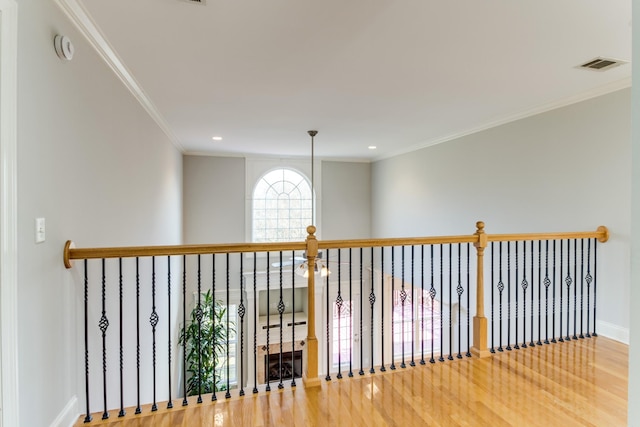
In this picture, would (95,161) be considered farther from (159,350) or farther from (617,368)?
(617,368)

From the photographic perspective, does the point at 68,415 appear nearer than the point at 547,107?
Yes

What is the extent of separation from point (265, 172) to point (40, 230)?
5.36 metres

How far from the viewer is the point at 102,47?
7.48ft

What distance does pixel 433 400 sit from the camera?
7.20ft

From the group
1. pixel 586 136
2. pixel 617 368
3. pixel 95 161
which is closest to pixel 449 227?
pixel 586 136

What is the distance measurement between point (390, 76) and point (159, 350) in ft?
13.8

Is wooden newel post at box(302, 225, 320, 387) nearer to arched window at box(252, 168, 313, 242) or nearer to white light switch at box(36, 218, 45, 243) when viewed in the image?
white light switch at box(36, 218, 45, 243)

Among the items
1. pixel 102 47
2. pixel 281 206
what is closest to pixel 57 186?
pixel 102 47

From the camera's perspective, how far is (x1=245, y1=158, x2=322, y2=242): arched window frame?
22.2 feet

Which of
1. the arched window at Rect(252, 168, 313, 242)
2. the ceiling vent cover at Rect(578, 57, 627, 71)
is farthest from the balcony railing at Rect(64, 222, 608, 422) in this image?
the ceiling vent cover at Rect(578, 57, 627, 71)

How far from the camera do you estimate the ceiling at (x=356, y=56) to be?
1.92 metres

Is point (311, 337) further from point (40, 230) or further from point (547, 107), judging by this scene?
point (547, 107)

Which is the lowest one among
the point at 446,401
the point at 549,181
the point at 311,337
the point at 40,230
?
the point at 446,401

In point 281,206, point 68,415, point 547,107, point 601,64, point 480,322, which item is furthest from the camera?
point 281,206
